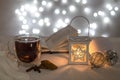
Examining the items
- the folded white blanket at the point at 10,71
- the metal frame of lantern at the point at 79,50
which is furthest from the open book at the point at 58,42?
the folded white blanket at the point at 10,71

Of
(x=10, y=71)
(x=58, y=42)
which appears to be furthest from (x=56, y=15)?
(x=10, y=71)

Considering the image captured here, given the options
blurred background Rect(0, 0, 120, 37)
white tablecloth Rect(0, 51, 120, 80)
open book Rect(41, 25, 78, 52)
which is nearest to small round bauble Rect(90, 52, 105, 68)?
white tablecloth Rect(0, 51, 120, 80)

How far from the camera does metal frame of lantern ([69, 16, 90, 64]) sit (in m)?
0.98

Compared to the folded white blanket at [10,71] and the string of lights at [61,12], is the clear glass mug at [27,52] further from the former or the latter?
the string of lights at [61,12]

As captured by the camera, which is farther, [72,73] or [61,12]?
[61,12]

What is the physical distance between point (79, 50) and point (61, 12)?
1.07m

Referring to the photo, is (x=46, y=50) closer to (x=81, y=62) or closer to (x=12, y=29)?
(x=81, y=62)

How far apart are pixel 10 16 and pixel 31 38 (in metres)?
1.11

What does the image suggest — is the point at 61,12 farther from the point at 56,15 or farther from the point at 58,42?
the point at 58,42

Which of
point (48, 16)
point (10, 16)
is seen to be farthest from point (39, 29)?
point (10, 16)

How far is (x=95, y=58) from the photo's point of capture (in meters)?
0.95

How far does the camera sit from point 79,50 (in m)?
0.99

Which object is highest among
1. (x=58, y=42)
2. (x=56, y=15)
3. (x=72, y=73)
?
(x=56, y=15)

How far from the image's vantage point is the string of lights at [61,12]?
6.53ft
